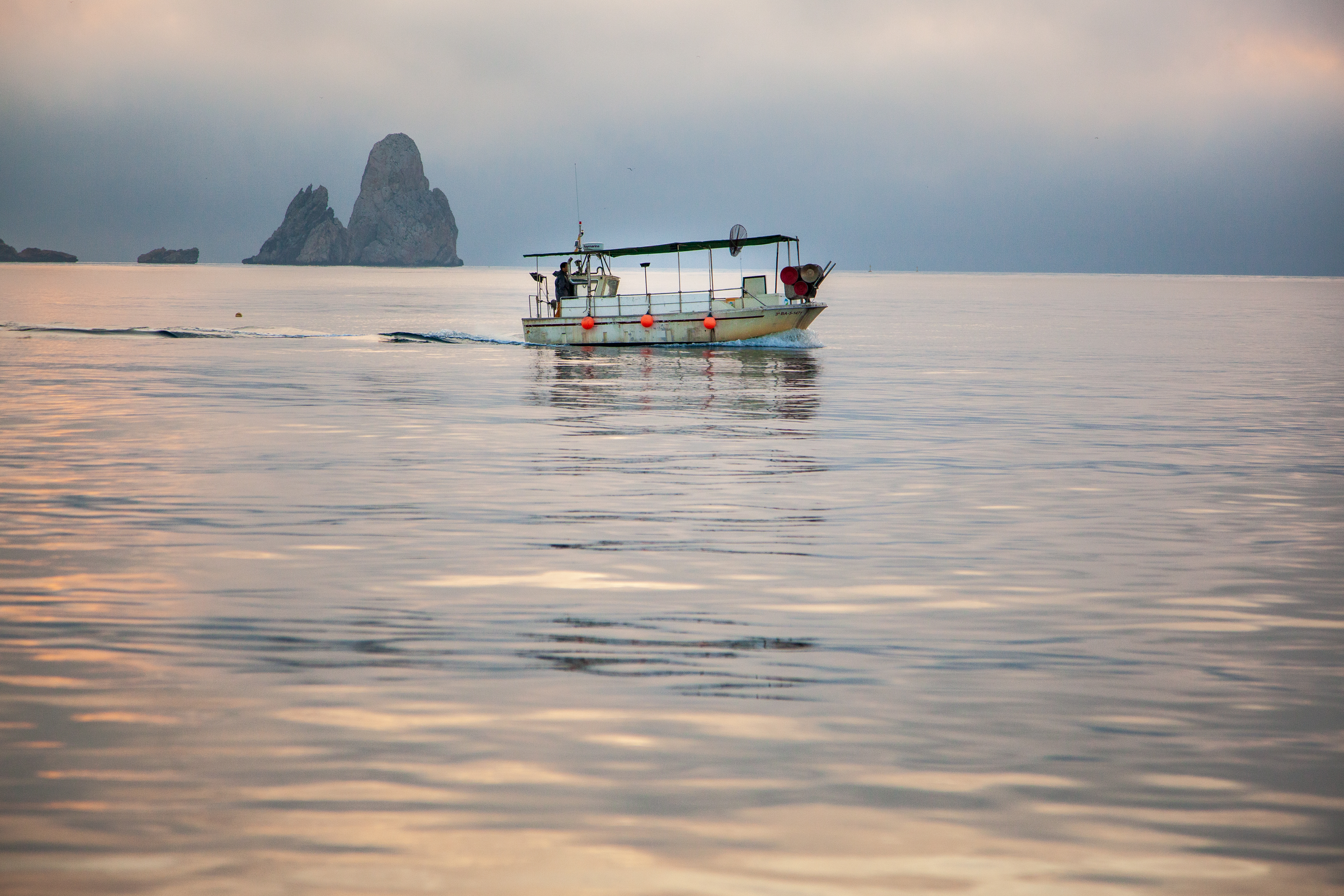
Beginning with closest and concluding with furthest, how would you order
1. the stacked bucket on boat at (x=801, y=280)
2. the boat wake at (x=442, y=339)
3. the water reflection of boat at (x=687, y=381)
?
1. the water reflection of boat at (x=687, y=381)
2. the stacked bucket on boat at (x=801, y=280)
3. the boat wake at (x=442, y=339)

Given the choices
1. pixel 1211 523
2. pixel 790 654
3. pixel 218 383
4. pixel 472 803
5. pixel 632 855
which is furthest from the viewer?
pixel 218 383

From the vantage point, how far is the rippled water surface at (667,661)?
19.0ft

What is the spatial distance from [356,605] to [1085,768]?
6298mm

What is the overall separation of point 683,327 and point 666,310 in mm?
1431

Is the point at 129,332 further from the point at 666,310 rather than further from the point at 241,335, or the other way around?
the point at 666,310

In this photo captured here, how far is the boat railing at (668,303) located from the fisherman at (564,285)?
7.0 inches

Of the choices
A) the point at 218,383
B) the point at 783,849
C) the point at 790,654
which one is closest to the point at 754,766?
the point at 783,849

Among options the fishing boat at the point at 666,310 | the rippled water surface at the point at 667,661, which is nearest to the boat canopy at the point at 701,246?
the fishing boat at the point at 666,310

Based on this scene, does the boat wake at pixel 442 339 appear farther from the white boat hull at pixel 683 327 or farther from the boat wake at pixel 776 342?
the boat wake at pixel 776 342

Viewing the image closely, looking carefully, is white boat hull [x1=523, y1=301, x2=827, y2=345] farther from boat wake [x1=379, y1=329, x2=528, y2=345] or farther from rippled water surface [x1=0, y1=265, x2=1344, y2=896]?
rippled water surface [x1=0, y1=265, x2=1344, y2=896]

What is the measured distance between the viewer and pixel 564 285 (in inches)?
1908

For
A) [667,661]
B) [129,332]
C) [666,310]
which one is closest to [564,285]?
[666,310]

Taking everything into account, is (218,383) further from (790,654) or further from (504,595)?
(790,654)

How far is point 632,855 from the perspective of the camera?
18.7ft
